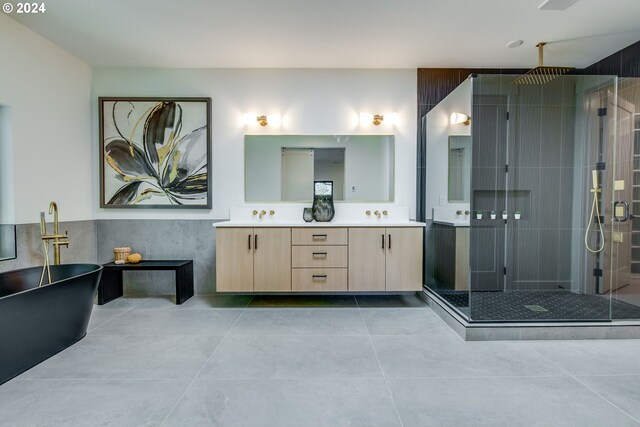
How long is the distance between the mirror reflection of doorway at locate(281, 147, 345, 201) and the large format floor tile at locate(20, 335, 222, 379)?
181 centimetres

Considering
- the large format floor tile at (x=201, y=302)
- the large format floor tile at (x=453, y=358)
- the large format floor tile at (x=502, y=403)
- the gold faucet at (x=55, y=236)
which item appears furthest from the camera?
the large format floor tile at (x=201, y=302)

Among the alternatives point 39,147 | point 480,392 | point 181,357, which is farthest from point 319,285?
point 39,147

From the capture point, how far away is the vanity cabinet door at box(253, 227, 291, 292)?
3131mm

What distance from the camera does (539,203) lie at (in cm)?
323

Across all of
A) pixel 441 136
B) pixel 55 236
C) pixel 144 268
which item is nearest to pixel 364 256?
pixel 441 136

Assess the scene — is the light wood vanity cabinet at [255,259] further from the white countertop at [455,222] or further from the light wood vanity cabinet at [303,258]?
the white countertop at [455,222]

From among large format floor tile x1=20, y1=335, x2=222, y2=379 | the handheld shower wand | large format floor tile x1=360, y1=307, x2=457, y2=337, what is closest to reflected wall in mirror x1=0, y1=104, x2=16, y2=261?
large format floor tile x1=20, y1=335, x2=222, y2=379

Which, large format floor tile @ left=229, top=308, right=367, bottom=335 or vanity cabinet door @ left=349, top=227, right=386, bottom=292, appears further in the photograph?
vanity cabinet door @ left=349, top=227, right=386, bottom=292

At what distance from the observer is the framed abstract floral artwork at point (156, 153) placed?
11.8 ft

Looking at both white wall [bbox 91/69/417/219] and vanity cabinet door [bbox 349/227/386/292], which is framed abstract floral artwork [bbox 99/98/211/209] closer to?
white wall [bbox 91/69/417/219]

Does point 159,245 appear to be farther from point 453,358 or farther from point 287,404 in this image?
point 453,358

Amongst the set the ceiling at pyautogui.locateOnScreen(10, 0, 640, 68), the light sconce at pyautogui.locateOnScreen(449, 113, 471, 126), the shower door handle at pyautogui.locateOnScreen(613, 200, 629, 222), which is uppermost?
the ceiling at pyautogui.locateOnScreen(10, 0, 640, 68)

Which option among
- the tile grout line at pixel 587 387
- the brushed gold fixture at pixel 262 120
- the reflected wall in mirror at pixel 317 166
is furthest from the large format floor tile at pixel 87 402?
the brushed gold fixture at pixel 262 120

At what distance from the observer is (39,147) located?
2943mm
